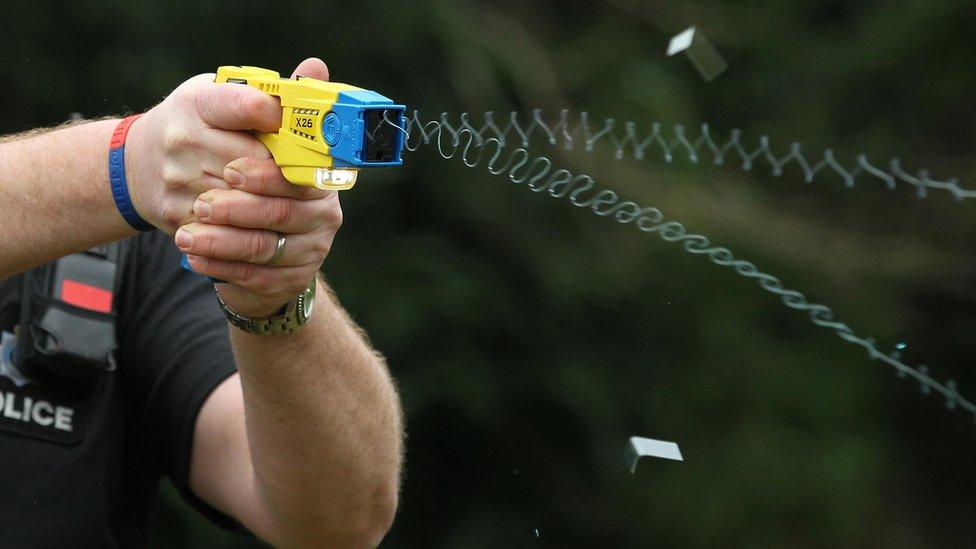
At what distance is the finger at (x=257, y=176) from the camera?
4.70 ft

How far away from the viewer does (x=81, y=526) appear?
2010 millimetres

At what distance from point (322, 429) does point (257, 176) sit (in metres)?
0.57

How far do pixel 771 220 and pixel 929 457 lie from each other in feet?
3.68

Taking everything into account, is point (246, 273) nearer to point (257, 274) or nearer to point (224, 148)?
point (257, 274)

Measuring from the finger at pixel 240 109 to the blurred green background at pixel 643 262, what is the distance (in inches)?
78.1

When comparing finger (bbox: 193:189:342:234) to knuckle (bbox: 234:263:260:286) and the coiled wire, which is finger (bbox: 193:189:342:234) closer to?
knuckle (bbox: 234:263:260:286)

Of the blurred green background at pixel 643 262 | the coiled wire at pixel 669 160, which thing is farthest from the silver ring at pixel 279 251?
the blurred green background at pixel 643 262

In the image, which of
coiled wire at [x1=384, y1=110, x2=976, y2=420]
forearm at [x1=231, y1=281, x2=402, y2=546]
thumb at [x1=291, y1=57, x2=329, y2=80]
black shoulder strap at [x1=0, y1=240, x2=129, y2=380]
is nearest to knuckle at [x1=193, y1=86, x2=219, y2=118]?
thumb at [x1=291, y1=57, x2=329, y2=80]

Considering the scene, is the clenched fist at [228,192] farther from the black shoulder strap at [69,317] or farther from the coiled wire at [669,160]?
the coiled wire at [669,160]

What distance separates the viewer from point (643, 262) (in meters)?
3.82

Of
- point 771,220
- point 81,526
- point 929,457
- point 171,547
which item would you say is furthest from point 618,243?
point 81,526

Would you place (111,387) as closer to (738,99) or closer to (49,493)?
(49,493)

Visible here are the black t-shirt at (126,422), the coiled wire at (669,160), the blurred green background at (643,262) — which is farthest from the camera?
the blurred green background at (643,262)

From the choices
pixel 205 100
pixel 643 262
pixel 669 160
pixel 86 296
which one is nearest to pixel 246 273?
pixel 205 100
